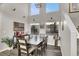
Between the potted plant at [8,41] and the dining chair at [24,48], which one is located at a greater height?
the potted plant at [8,41]

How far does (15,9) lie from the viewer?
194 cm

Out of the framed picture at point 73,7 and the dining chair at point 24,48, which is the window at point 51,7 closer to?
the framed picture at point 73,7

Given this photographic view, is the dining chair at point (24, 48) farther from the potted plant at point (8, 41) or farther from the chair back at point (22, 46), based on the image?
the potted plant at point (8, 41)

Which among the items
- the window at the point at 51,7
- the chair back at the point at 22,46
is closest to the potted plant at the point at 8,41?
the chair back at the point at 22,46

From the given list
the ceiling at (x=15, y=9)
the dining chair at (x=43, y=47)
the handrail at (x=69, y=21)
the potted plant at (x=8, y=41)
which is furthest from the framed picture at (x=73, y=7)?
the potted plant at (x=8, y=41)

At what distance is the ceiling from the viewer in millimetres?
1932

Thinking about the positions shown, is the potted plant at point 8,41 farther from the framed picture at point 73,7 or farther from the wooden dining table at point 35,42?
the framed picture at point 73,7

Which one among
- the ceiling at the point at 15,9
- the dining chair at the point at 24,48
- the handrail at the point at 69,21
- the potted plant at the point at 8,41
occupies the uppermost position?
the ceiling at the point at 15,9

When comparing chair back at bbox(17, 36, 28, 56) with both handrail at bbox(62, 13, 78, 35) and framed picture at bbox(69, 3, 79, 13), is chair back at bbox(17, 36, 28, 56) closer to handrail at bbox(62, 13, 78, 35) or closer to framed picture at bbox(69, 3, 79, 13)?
handrail at bbox(62, 13, 78, 35)

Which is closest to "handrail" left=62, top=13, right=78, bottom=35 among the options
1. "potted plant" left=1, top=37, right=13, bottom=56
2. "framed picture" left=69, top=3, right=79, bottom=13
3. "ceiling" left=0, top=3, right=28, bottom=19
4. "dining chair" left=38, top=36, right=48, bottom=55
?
"framed picture" left=69, top=3, right=79, bottom=13

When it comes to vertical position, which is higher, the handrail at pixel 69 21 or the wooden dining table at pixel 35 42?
the handrail at pixel 69 21

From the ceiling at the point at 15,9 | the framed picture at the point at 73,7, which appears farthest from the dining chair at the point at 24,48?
the framed picture at the point at 73,7

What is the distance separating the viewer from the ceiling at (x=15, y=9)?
1.93 metres

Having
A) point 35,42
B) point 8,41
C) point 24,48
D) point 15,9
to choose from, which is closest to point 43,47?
point 35,42
